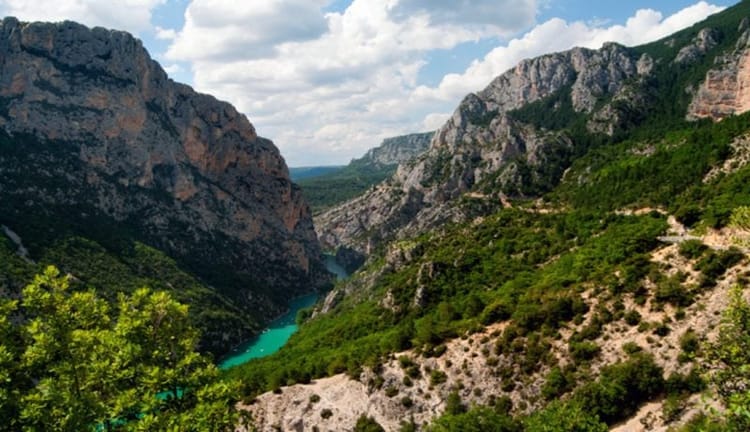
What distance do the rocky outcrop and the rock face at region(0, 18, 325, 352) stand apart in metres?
117

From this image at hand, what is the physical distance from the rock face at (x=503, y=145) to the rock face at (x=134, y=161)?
43.9 metres

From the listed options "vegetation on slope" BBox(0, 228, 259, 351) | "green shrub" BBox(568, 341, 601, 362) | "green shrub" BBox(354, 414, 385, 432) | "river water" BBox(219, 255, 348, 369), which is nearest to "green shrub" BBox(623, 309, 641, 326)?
"green shrub" BBox(568, 341, 601, 362)

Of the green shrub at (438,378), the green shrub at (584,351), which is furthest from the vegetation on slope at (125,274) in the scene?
the green shrub at (584,351)

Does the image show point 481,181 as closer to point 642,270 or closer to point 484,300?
point 484,300

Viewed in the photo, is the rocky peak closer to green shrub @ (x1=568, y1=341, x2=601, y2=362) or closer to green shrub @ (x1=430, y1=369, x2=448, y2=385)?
green shrub @ (x1=568, y1=341, x2=601, y2=362)

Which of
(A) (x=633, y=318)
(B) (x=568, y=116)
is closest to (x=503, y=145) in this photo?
(B) (x=568, y=116)

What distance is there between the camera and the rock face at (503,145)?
133m

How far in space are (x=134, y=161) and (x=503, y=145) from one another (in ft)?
338

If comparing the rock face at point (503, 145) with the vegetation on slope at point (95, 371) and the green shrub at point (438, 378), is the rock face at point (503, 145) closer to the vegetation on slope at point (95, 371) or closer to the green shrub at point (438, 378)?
the green shrub at point (438, 378)

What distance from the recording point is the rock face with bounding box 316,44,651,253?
133125mm

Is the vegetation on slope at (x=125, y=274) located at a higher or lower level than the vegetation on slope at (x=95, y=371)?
lower

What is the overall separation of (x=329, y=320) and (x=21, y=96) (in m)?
99.0

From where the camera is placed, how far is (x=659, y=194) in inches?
2515

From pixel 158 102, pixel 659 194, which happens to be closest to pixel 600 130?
pixel 659 194
